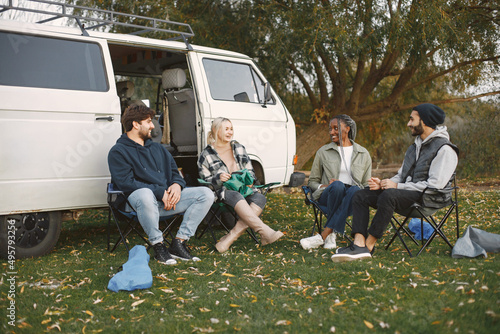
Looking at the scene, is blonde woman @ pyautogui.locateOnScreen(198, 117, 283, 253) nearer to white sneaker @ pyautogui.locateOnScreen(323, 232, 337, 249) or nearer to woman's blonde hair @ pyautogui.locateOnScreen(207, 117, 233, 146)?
woman's blonde hair @ pyautogui.locateOnScreen(207, 117, 233, 146)

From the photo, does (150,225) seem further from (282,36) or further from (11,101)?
(282,36)

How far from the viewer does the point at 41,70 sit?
4805mm

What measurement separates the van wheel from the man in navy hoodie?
0.79 meters

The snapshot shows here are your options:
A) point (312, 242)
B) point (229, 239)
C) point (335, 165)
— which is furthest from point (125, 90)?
point (312, 242)

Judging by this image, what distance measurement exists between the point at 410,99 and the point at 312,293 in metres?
10.6

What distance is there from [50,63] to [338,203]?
2948 millimetres

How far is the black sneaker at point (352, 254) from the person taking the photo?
14.4 ft

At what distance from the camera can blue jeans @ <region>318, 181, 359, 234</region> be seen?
490 centimetres

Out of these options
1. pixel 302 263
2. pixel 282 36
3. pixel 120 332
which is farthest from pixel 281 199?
pixel 120 332

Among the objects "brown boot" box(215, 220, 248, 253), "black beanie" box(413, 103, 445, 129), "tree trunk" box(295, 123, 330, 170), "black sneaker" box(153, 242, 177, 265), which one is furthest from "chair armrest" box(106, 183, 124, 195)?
"tree trunk" box(295, 123, 330, 170)

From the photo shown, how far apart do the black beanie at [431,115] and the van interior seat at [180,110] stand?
2.73 m

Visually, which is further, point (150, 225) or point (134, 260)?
point (150, 225)

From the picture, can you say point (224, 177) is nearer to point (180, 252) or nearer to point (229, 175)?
point (229, 175)

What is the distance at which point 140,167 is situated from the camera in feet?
15.8
